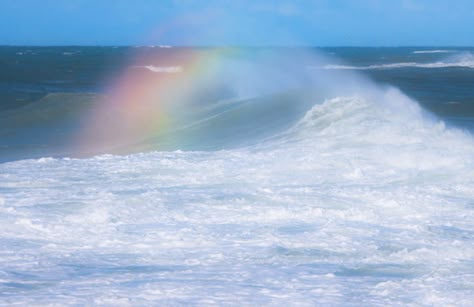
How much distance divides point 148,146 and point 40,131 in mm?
6805

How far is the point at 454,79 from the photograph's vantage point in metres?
50.1

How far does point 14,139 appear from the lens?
20625 mm

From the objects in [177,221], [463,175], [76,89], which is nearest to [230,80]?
[76,89]

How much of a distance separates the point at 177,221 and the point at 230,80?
2835cm

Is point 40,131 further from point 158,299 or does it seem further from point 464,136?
point 158,299

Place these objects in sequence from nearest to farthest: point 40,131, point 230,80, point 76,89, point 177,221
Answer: point 177,221 → point 40,131 → point 230,80 → point 76,89

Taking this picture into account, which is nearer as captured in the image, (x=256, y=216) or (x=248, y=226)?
(x=248, y=226)

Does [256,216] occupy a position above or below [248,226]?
above

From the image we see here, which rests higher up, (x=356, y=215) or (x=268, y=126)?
(x=268, y=126)

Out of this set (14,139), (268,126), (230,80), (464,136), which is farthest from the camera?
(230,80)

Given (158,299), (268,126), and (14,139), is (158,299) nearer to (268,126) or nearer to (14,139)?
(268,126)

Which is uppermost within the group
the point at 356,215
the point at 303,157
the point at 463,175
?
the point at 303,157

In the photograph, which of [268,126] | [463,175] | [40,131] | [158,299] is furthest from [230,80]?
[158,299]

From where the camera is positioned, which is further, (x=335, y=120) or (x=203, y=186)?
(x=335, y=120)
